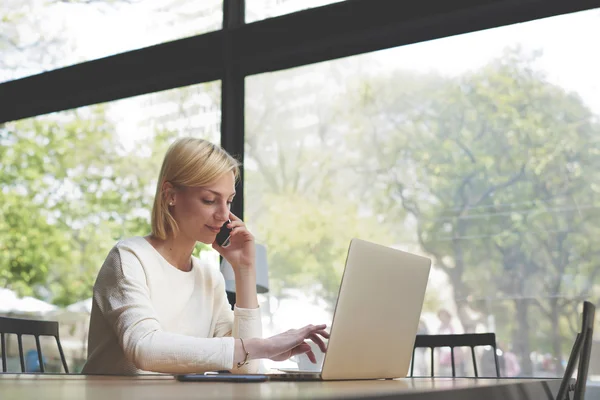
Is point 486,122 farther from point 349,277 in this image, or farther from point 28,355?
point 28,355

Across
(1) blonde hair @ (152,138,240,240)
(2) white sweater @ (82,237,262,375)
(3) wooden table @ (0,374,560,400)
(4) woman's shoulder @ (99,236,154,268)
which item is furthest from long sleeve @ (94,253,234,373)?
(1) blonde hair @ (152,138,240,240)

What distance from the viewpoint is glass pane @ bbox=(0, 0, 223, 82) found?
4.26m

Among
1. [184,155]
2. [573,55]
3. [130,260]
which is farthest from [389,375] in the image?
[573,55]

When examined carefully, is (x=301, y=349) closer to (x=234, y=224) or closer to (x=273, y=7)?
(x=234, y=224)

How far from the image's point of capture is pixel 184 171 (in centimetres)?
203

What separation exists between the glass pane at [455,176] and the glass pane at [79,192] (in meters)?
0.50

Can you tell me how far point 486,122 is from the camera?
11.8ft

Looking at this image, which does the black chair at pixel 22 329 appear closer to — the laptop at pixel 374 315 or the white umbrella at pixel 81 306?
the laptop at pixel 374 315

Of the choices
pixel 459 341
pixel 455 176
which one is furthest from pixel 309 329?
pixel 455 176

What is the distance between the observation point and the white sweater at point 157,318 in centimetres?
157

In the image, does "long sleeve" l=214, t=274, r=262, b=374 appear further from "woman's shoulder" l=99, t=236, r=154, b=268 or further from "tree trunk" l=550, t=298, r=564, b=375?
"tree trunk" l=550, t=298, r=564, b=375

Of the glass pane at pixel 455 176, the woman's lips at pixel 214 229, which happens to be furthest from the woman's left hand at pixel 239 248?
the glass pane at pixel 455 176

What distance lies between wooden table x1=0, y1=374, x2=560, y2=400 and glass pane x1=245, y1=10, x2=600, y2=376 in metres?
1.84

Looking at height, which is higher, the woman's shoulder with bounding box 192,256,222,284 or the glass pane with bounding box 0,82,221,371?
the glass pane with bounding box 0,82,221,371
